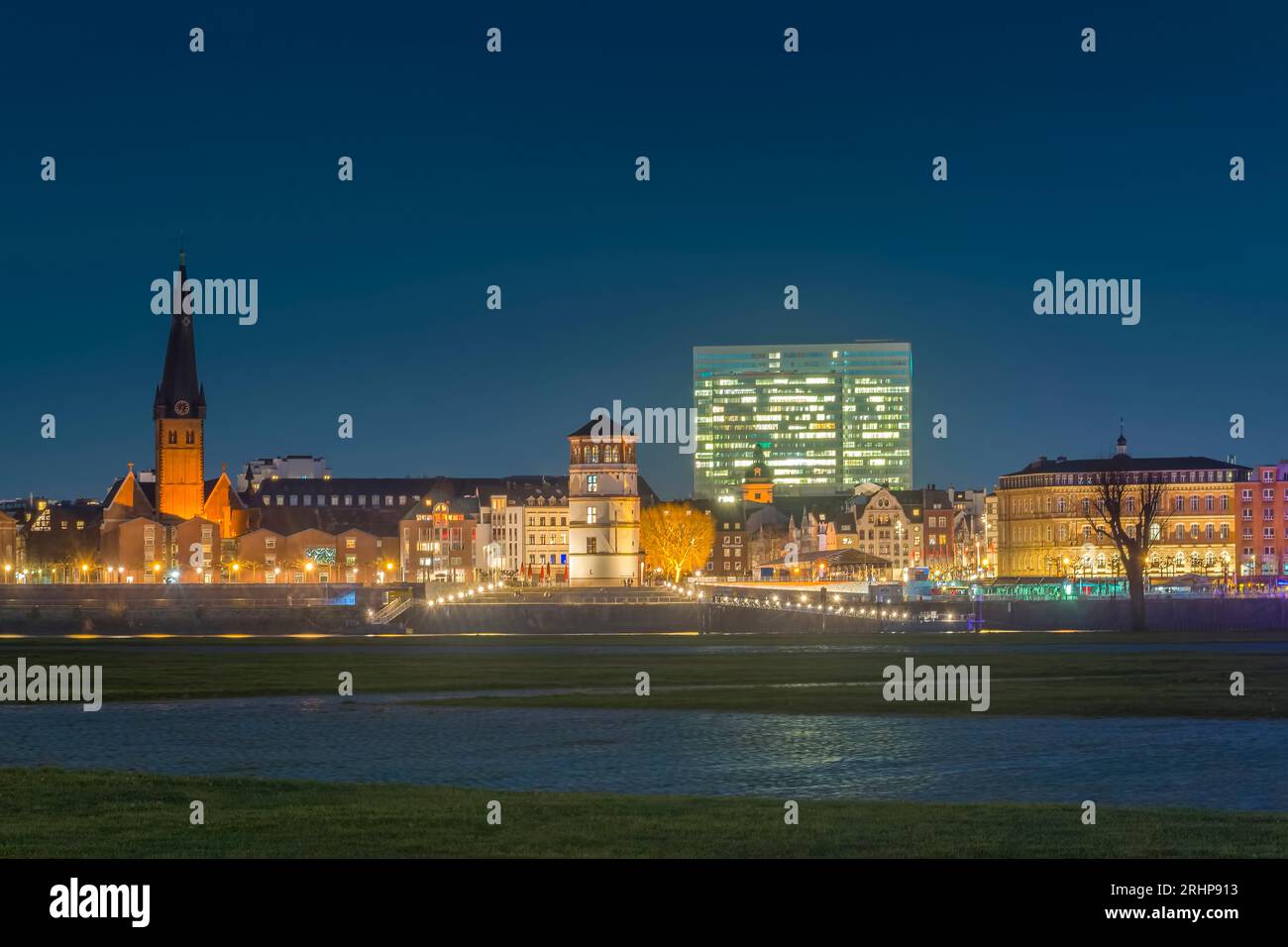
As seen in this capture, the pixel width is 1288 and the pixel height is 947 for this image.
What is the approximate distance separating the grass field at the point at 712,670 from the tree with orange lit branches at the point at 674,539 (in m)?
114

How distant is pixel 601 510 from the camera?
475 feet

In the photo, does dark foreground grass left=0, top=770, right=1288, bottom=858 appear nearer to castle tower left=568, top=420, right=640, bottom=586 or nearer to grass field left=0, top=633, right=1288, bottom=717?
grass field left=0, top=633, right=1288, bottom=717

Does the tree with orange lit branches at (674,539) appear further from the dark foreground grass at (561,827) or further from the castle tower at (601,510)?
the dark foreground grass at (561,827)

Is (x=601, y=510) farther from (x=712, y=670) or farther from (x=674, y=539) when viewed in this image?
(x=712, y=670)

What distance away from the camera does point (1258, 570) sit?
17775 centimetres

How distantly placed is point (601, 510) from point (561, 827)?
12812cm

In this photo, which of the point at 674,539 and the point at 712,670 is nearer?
the point at 712,670

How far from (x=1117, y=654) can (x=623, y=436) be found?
98038 millimetres

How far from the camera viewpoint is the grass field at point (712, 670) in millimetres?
32312

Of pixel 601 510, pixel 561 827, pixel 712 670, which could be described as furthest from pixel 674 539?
pixel 561 827

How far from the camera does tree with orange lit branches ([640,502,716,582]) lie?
177 m

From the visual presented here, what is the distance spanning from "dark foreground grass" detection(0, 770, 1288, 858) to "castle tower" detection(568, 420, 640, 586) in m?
124

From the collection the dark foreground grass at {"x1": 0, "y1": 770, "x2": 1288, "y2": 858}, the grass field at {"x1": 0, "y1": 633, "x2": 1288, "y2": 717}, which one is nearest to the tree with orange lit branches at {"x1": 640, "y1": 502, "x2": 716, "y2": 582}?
the grass field at {"x1": 0, "y1": 633, "x2": 1288, "y2": 717}
